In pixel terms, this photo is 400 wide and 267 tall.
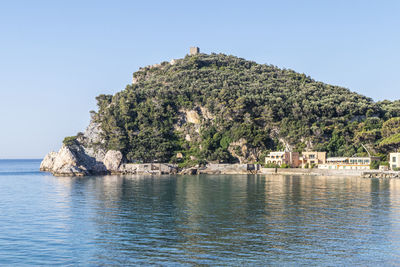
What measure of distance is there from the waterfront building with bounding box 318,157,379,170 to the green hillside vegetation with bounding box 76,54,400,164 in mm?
5508

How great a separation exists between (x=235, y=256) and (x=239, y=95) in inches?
4738

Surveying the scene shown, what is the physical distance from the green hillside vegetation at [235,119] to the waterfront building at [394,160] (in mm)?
6784

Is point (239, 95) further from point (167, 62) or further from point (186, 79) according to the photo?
point (167, 62)

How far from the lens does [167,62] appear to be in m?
191

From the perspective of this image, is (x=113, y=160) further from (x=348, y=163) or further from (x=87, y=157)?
(x=348, y=163)

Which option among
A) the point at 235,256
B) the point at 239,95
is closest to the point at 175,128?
the point at 239,95

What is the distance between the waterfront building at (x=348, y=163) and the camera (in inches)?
4414

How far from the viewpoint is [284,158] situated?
12306 cm

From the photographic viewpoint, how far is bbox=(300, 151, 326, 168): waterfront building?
122 metres

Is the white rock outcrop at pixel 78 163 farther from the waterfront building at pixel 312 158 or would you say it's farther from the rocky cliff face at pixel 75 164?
the waterfront building at pixel 312 158

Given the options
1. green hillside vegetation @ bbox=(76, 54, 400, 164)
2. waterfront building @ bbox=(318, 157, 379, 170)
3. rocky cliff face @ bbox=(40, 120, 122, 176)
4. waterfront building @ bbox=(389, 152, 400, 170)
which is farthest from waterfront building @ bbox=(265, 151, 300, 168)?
rocky cliff face @ bbox=(40, 120, 122, 176)

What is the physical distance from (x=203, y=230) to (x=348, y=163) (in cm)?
8713

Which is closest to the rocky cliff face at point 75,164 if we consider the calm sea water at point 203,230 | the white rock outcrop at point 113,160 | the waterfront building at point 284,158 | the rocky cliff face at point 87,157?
the rocky cliff face at point 87,157

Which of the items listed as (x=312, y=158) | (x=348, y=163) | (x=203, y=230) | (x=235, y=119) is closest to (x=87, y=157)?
(x=235, y=119)
